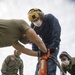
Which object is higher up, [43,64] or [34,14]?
[34,14]

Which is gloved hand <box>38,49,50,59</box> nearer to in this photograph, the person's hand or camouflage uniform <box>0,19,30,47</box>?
the person's hand

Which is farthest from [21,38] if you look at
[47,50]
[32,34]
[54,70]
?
[54,70]

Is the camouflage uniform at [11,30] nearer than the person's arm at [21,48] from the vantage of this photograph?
Yes

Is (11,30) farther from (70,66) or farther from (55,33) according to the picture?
(70,66)

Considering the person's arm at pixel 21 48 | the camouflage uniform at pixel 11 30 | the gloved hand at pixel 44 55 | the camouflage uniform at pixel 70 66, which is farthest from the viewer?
the camouflage uniform at pixel 70 66

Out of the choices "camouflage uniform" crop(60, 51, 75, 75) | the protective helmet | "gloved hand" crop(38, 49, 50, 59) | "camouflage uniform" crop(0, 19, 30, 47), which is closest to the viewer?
"camouflage uniform" crop(0, 19, 30, 47)

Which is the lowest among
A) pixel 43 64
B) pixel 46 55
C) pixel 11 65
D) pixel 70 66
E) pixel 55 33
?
pixel 43 64

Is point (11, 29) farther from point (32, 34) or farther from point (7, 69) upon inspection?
point (7, 69)

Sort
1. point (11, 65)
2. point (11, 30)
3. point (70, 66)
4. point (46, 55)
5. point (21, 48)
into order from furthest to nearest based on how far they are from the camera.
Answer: point (11, 65), point (70, 66), point (46, 55), point (21, 48), point (11, 30)

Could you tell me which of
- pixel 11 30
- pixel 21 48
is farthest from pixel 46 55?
pixel 11 30

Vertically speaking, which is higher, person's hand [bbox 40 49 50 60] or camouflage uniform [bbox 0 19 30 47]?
camouflage uniform [bbox 0 19 30 47]

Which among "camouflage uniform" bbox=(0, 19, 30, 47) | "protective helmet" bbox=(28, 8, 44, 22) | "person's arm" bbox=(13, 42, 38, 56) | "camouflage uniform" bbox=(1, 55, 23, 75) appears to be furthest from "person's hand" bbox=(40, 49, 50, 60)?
"camouflage uniform" bbox=(1, 55, 23, 75)

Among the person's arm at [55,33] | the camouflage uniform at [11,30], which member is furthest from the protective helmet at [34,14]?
the camouflage uniform at [11,30]

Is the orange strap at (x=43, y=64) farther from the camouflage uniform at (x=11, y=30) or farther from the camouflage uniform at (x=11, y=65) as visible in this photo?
the camouflage uniform at (x=11, y=65)
